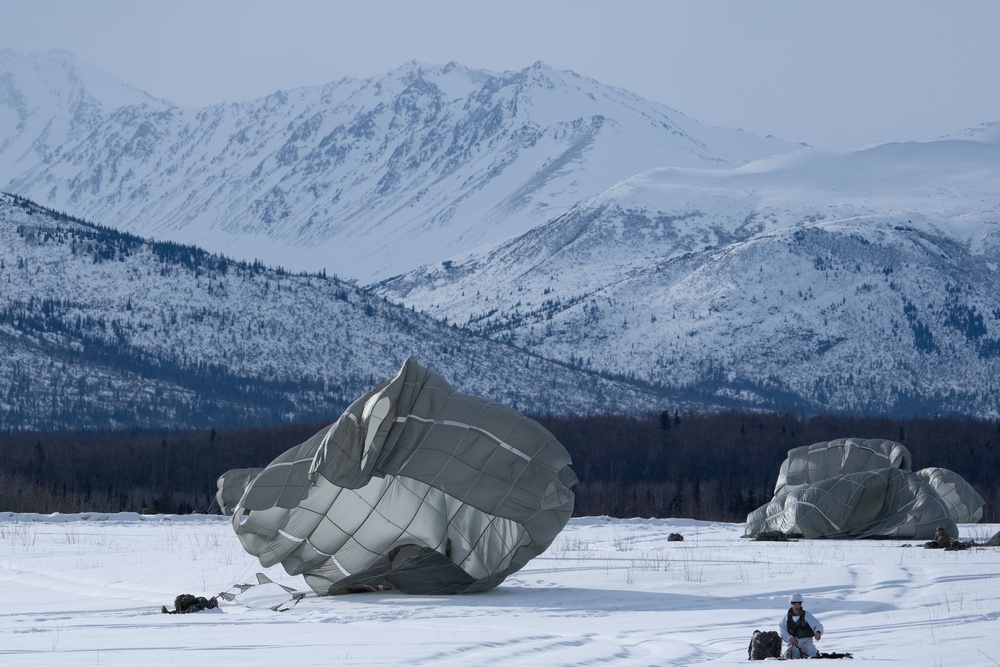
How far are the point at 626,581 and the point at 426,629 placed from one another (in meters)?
8.26

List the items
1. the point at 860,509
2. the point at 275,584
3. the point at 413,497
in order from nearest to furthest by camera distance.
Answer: the point at 413,497, the point at 275,584, the point at 860,509

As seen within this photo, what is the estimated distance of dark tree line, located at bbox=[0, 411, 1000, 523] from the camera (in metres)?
105

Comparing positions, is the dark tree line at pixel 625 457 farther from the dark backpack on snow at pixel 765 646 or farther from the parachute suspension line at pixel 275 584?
the dark backpack on snow at pixel 765 646

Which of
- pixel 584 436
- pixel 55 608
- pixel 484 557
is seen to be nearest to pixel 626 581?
pixel 484 557

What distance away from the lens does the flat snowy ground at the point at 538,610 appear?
713 inches

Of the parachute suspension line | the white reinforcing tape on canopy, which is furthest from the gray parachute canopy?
the parachute suspension line

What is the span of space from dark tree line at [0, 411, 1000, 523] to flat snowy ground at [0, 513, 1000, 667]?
52193mm

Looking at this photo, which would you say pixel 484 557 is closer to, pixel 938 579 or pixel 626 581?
pixel 626 581

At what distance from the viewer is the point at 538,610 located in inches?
927

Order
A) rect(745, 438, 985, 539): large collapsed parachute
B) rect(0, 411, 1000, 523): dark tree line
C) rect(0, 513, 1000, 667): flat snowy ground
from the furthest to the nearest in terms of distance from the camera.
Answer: rect(0, 411, 1000, 523): dark tree line
rect(745, 438, 985, 539): large collapsed parachute
rect(0, 513, 1000, 667): flat snowy ground

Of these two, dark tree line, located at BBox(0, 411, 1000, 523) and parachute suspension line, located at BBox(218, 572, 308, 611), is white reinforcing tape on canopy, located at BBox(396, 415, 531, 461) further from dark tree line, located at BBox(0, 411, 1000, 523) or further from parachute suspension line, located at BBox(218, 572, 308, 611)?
dark tree line, located at BBox(0, 411, 1000, 523)

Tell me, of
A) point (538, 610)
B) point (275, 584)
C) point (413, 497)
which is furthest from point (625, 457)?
point (538, 610)

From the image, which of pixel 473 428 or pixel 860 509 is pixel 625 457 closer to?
pixel 860 509

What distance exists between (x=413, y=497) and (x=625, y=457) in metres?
118
